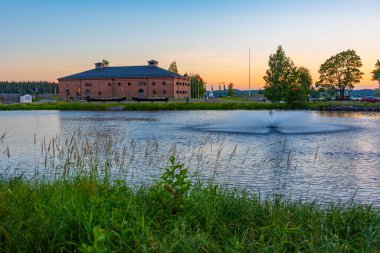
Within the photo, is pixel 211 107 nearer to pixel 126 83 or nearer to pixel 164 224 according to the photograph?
pixel 126 83

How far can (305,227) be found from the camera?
6398 millimetres

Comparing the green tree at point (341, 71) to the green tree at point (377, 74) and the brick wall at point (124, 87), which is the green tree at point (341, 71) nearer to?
the green tree at point (377, 74)

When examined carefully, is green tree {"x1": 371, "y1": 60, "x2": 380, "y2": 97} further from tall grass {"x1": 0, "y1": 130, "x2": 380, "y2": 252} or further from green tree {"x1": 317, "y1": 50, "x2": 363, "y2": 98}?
tall grass {"x1": 0, "y1": 130, "x2": 380, "y2": 252}

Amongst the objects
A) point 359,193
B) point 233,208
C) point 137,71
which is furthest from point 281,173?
point 137,71

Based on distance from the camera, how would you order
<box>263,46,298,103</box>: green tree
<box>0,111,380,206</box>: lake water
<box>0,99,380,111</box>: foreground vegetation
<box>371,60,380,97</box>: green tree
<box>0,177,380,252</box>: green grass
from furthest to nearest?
<box>371,60,380,97</box>: green tree → <box>263,46,298,103</box>: green tree → <box>0,99,380,111</box>: foreground vegetation → <box>0,111,380,206</box>: lake water → <box>0,177,380,252</box>: green grass

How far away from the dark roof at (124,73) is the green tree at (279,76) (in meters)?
33.9

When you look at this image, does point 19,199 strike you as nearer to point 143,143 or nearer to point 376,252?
point 376,252

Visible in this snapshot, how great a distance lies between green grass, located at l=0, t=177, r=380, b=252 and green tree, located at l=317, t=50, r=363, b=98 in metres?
84.1

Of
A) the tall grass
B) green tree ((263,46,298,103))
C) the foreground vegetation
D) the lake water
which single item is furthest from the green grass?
green tree ((263,46,298,103))

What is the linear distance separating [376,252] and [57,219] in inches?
177

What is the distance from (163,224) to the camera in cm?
654

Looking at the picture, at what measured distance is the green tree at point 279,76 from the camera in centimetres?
7032

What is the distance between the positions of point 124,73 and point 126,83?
3812 mm

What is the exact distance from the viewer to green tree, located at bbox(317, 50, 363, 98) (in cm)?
8475
